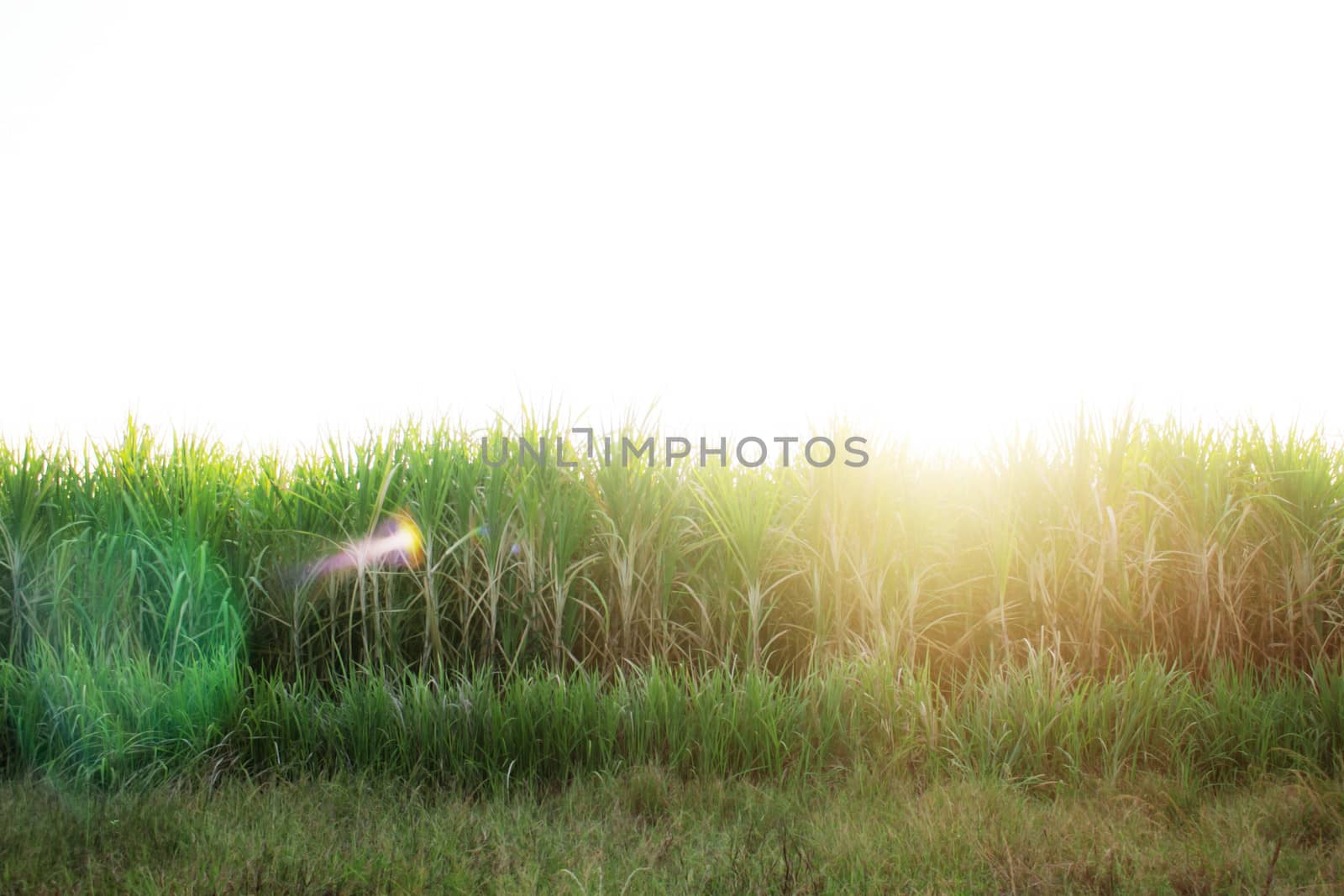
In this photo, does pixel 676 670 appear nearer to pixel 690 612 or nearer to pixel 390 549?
pixel 690 612

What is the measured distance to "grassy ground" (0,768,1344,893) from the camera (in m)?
2.63

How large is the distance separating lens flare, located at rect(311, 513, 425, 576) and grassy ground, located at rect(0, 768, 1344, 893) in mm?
1531

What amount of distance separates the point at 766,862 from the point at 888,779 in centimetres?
104

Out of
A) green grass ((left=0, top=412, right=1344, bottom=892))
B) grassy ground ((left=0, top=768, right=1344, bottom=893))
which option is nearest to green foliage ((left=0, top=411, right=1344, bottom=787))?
green grass ((left=0, top=412, right=1344, bottom=892))

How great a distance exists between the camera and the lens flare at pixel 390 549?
4988mm

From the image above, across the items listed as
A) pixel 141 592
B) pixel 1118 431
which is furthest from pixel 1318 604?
pixel 141 592

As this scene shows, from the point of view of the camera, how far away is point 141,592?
16.6 ft

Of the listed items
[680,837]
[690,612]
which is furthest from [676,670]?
[680,837]

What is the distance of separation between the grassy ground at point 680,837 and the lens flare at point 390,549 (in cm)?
153

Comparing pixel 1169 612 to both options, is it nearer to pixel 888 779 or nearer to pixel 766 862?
pixel 888 779

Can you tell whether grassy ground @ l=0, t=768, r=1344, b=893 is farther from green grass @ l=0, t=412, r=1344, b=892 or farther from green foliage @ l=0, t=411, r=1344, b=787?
green foliage @ l=0, t=411, r=1344, b=787

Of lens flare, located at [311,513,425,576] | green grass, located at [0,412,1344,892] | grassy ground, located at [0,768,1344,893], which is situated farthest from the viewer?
lens flare, located at [311,513,425,576]

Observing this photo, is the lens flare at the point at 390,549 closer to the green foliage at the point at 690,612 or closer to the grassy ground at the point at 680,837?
the green foliage at the point at 690,612

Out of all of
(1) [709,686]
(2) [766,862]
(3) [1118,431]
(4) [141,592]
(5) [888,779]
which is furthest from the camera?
(3) [1118,431]
